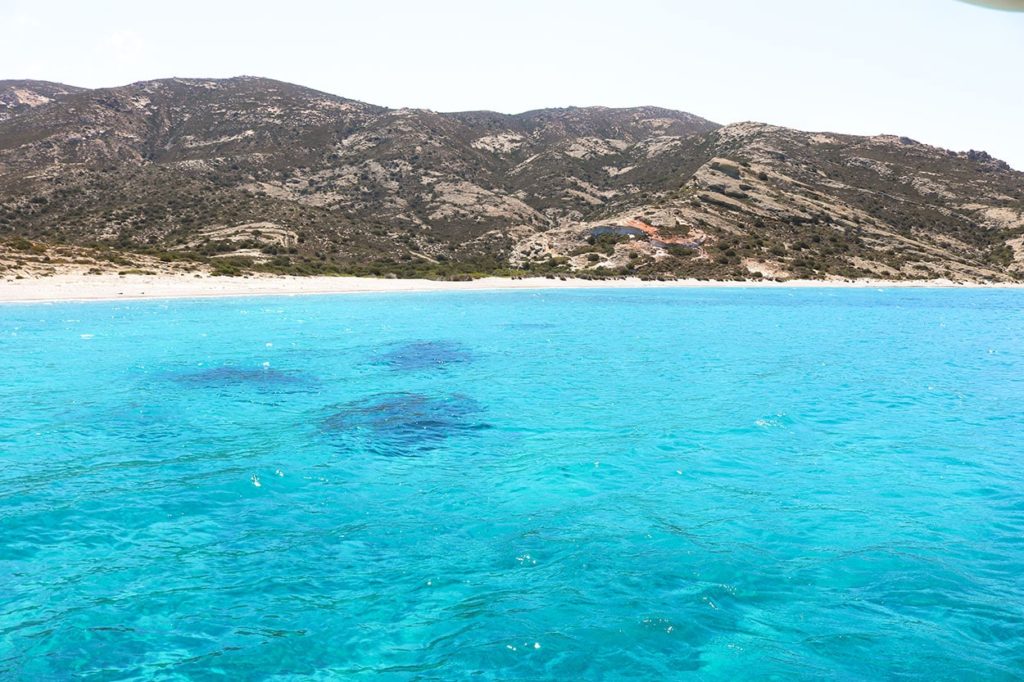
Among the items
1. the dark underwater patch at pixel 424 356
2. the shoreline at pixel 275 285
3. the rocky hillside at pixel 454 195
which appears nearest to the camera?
the dark underwater patch at pixel 424 356

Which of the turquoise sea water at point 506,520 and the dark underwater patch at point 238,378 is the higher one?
the turquoise sea water at point 506,520

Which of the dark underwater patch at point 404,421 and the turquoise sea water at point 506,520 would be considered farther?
the dark underwater patch at point 404,421

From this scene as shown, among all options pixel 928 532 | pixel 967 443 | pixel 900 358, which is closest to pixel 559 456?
pixel 928 532

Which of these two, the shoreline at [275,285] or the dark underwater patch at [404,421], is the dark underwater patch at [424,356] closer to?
the dark underwater patch at [404,421]

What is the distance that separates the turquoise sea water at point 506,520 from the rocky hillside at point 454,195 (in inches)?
1866

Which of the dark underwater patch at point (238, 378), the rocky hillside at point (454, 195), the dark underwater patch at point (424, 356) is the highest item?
the rocky hillside at point (454, 195)

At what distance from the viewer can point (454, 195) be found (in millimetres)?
124562

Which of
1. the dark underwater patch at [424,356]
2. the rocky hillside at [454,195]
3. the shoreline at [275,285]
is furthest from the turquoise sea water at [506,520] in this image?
the rocky hillside at [454,195]

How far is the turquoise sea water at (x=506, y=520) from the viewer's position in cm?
678

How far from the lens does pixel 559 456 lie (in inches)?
534

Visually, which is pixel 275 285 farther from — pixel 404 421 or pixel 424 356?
pixel 404 421

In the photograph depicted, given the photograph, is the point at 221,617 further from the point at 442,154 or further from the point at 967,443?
the point at 442,154

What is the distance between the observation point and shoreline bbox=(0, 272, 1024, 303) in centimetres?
4716

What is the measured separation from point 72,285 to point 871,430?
52106 mm
